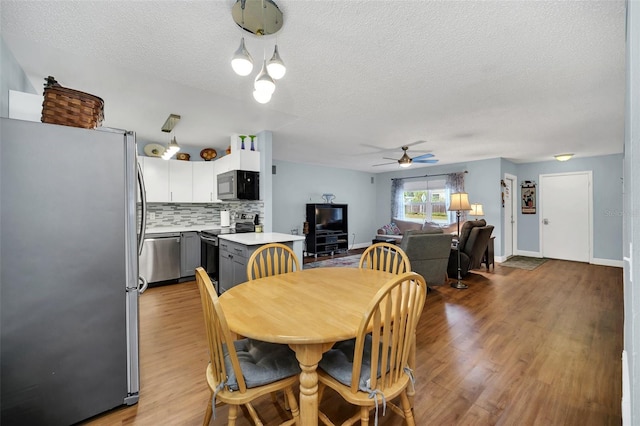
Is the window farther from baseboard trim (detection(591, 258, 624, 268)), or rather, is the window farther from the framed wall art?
baseboard trim (detection(591, 258, 624, 268))

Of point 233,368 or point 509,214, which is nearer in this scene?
point 233,368

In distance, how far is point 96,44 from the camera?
179 cm

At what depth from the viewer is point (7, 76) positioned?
72.0 inches

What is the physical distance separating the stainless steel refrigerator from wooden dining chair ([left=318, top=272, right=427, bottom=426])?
1.31 metres

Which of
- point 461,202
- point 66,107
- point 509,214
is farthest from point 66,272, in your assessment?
point 509,214

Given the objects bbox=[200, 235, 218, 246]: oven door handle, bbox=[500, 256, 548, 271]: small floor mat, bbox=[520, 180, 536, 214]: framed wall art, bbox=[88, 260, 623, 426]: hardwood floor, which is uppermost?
bbox=[520, 180, 536, 214]: framed wall art

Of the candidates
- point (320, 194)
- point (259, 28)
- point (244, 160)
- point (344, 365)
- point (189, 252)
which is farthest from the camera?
point (320, 194)

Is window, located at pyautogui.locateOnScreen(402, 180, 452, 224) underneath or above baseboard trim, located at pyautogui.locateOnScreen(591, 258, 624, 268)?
above

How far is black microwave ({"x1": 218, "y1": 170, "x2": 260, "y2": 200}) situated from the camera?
3670mm

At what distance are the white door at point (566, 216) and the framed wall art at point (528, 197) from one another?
15 cm

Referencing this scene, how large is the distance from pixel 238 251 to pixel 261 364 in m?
1.92

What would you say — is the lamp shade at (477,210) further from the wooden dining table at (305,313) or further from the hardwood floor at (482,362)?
the wooden dining table at (305,313)

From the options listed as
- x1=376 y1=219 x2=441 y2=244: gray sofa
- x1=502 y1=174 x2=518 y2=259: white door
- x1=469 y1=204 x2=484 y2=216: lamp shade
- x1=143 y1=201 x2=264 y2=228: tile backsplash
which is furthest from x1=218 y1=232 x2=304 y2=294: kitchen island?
x1=502 y1=174 x2=518 y2=259: white door

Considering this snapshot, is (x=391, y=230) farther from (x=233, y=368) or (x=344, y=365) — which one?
(x=233, y=368)
